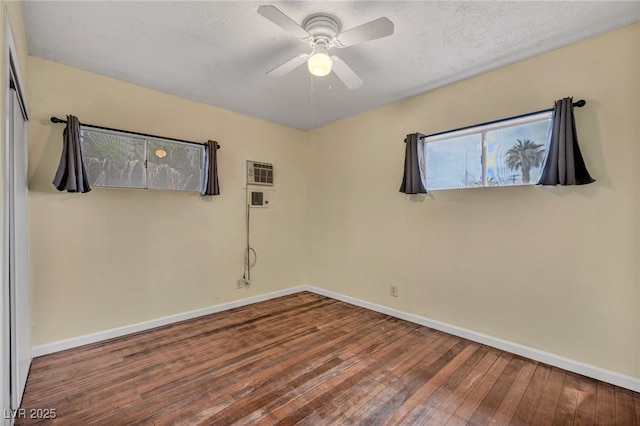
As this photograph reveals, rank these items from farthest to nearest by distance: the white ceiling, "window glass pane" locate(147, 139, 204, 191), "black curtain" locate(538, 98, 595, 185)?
1. "window glass pane" locate(147, 139, 204, 191)
2. "black curtain" locate(538, 98, 595, 185)
3. the white ceiling

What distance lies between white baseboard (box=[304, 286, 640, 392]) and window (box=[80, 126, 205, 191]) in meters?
2.70

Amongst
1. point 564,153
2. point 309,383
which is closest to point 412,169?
point 564,153

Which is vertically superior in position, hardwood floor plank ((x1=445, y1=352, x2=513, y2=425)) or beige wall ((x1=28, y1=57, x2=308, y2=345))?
beige wall ((x1=28, y1=57, x2=308, y2=345))

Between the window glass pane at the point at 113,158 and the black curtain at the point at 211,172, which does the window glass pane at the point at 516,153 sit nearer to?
the black curtain at the point at 211,172

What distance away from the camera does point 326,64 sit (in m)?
1.92

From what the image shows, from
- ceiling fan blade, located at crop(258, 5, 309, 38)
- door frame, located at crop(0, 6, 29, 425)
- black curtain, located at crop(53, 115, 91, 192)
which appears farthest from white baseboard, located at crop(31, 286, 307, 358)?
ceiling fan blade, located at crop(258, 5, 309, 38)

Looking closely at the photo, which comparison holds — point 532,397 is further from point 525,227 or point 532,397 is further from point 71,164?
point 71,164

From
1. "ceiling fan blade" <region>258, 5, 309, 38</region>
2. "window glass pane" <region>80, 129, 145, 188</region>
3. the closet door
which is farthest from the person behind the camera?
"window glass pane" <region>80, 129, 145, 188</region>

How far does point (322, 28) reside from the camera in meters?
1.95

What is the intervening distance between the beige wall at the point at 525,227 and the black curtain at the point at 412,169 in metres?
0.15

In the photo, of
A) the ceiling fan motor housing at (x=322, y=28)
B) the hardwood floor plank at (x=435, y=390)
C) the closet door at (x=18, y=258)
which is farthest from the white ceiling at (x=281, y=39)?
the hardwood floor plank at (x=435, y=390)

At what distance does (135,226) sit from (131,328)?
1.02 meters

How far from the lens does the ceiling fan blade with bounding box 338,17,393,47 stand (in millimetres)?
1635

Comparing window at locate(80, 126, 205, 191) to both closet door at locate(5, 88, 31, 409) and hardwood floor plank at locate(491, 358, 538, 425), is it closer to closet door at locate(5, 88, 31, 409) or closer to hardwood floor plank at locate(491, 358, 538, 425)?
closet door at locate(5, 88, 31, 409)
